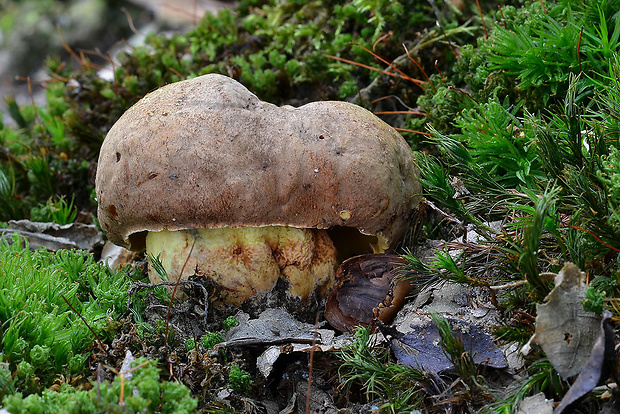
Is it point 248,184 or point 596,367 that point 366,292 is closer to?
point 248,184

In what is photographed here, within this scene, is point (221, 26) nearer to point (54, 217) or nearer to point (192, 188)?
point (54, 217)

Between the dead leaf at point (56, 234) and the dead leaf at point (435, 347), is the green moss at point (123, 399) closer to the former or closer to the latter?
the dead leaf at point (435, 347)

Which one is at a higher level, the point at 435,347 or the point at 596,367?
the point at 596,367

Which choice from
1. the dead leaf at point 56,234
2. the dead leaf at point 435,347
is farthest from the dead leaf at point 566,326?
the dead leaf at point 56,234

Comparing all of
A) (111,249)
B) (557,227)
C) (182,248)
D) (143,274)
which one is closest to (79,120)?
(111,249)

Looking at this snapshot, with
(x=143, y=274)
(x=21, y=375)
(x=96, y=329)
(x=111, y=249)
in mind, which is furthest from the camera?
(x=111, y=249)

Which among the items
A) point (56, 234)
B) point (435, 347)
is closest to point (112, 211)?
point (56, 234)
